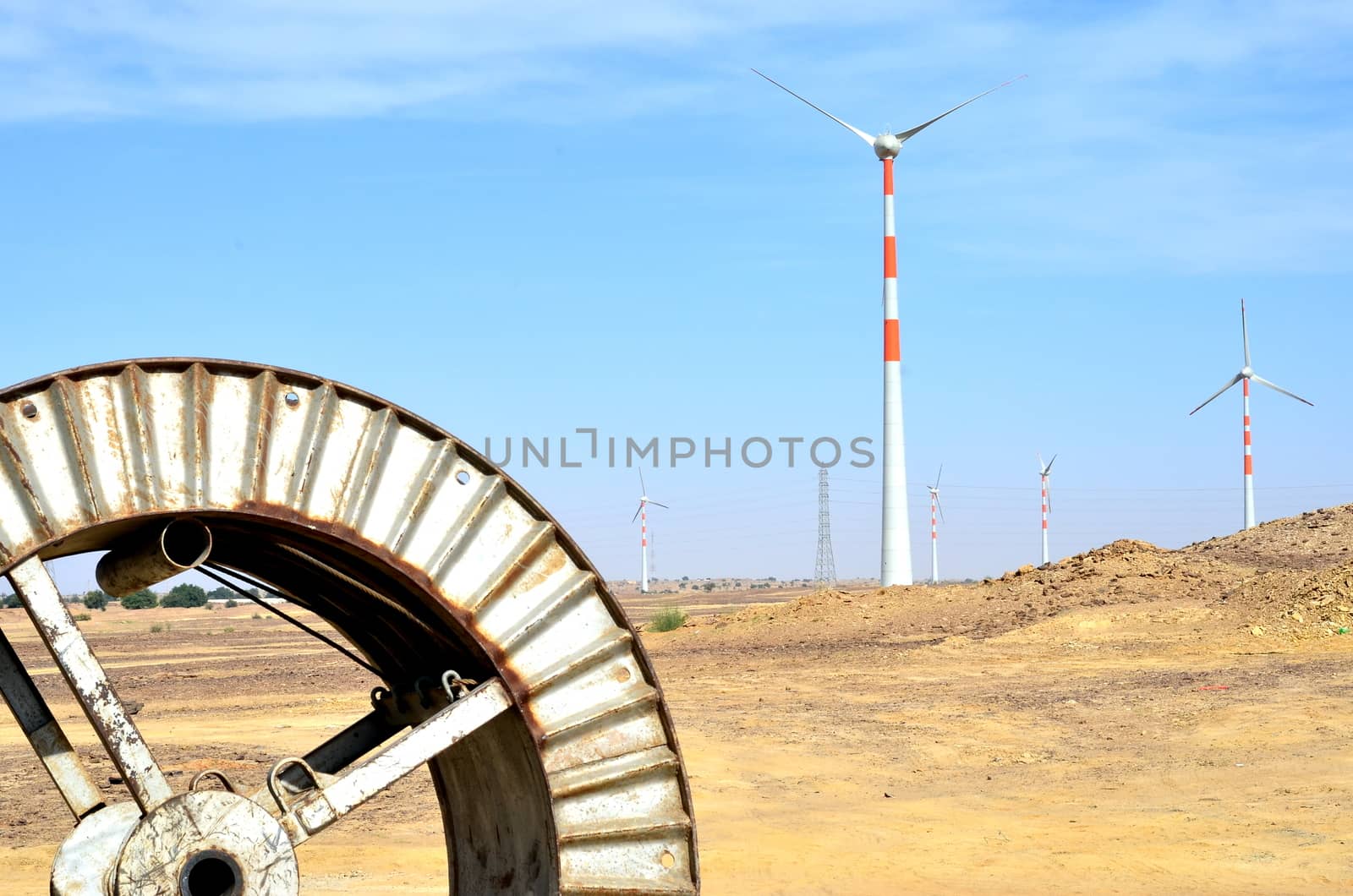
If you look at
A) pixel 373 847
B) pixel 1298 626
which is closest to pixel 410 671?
pixel 373 847

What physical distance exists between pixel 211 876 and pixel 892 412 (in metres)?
44.5

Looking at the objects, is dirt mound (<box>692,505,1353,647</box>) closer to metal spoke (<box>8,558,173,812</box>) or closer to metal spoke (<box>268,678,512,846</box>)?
metal spoke (<box>268,678,512,846</box>)

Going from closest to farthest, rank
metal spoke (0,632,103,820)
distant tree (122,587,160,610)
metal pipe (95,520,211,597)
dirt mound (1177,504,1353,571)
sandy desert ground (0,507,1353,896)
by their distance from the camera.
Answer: metal spoke (0,632,103,820) → metal pipe (95,520,211,597) → sandy desert ground (0,507,1353,896) → dirt mound (1177,504,1353,571) → distant tree (122,587,160,610)

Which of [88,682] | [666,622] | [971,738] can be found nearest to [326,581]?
[88,682]

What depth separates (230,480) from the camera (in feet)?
18.5

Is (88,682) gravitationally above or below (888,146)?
below

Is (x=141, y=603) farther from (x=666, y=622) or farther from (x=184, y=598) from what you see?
(x=666, y=622)

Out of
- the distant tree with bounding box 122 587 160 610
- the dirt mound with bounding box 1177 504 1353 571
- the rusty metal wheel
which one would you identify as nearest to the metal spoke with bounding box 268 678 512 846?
the rusty metal wheel

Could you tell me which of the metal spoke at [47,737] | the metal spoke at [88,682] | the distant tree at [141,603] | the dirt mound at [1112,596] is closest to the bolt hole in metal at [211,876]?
the metal spoke at [88,682]

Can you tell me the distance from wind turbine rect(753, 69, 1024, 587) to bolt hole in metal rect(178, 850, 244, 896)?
143 ft

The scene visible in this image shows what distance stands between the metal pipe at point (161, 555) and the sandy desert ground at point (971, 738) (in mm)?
6217

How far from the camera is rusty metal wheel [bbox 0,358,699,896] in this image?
532cm

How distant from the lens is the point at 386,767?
19.3 ft

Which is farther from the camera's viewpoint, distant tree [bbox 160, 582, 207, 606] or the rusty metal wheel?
distant tree [bbox 160, 582, 207, 606]
